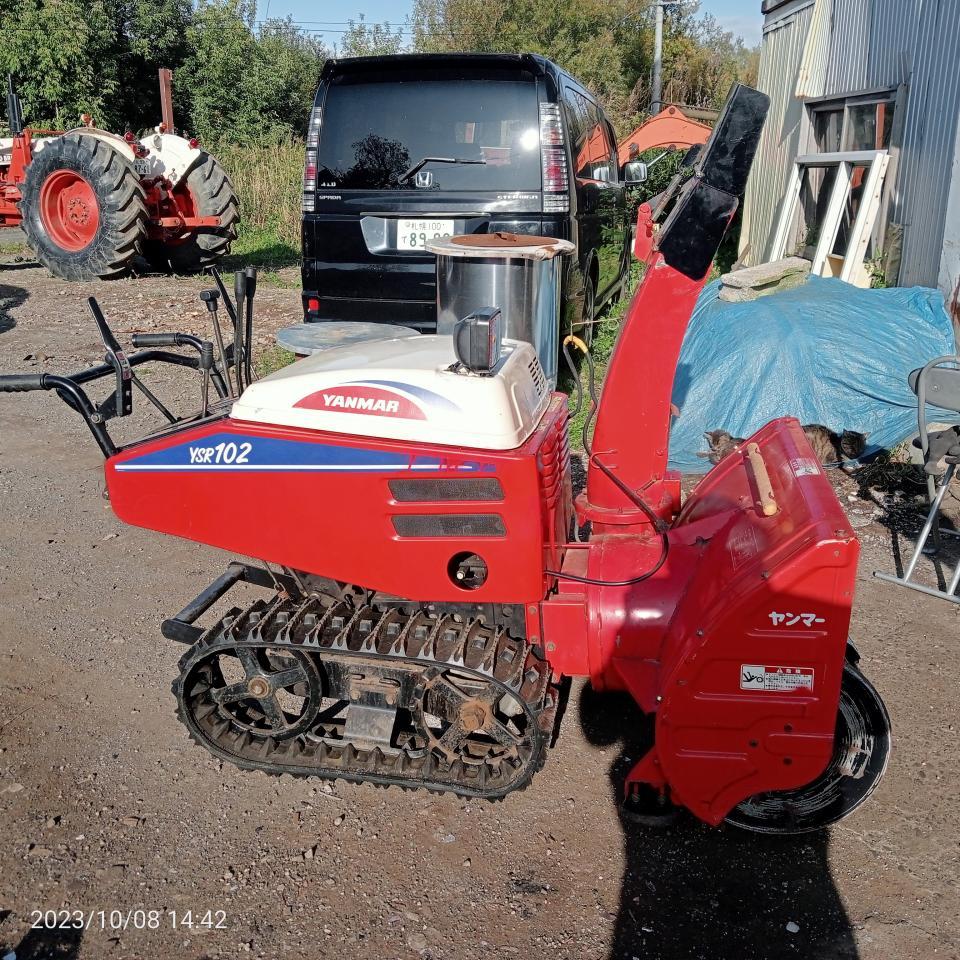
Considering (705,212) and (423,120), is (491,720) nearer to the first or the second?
(705,212)

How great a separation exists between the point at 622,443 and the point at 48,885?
2190 mm

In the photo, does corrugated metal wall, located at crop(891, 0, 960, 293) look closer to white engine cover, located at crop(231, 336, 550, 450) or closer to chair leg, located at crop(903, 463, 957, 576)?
chair leg, located at crop(903, 463, 957, 576)

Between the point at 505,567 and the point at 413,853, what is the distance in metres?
0.92

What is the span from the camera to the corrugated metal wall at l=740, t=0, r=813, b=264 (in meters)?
9.80

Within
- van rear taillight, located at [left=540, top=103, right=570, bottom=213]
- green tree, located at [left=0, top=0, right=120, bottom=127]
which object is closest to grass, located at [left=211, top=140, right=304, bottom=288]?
green tree, located at [left=0, top=0, right=120, bottom=127]

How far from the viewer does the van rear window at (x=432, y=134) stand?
536cm

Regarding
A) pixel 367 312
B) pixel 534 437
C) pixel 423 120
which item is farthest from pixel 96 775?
pixel 423 120

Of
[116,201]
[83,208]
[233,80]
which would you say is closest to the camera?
[116,201]

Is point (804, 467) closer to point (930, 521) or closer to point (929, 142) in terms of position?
point (930, 521)

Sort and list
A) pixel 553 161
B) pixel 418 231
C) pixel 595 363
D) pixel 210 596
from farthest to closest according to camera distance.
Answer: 1. pixel 595 363
2. pixel 418 231
3. pixel 553 161
4. pixel 210 596

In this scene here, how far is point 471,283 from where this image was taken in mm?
4840

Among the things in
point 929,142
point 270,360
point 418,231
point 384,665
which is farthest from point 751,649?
point 270,360

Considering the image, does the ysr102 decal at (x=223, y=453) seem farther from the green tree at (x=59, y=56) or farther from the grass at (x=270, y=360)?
the green tree at (x=59, y=56)

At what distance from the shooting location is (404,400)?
2631mm
